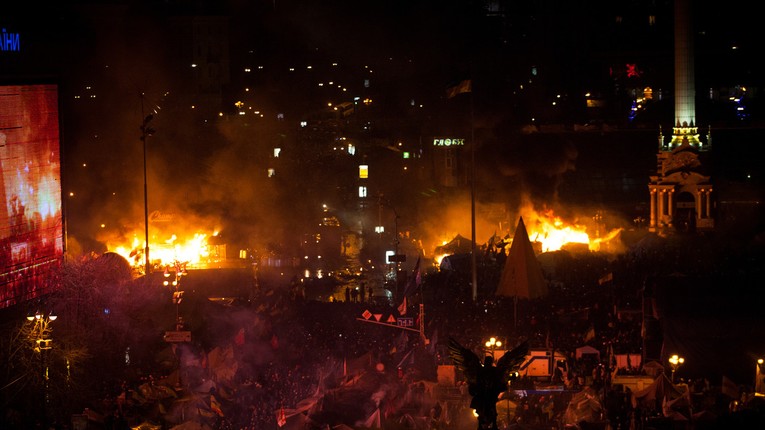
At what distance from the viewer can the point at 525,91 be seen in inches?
2662

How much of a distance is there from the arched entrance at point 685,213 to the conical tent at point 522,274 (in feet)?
57.8

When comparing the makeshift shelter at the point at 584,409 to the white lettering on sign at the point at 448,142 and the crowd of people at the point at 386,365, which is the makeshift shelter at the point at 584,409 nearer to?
the crowd of people at the point at 386,365

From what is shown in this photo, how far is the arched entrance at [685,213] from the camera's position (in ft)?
152

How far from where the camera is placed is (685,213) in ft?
156

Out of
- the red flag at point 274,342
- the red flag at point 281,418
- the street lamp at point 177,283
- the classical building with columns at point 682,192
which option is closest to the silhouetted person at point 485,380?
the red flag at point 281,418

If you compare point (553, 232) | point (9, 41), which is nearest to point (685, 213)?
point (553, 232)

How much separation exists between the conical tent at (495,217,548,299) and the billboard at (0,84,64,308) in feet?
42.9

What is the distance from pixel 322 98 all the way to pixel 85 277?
5116 centimetres

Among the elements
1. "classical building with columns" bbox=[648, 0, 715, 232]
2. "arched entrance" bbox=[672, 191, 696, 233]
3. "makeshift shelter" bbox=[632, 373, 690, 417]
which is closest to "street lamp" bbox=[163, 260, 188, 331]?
"makeshift shelter" bbox=[632, 373, 690, 417]

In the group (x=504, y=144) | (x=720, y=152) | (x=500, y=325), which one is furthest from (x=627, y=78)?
(x=500, y=325)

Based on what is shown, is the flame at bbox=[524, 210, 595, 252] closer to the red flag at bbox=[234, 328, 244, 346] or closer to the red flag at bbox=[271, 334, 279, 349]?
the red flag at bbox=[271, 334, 279, 349]

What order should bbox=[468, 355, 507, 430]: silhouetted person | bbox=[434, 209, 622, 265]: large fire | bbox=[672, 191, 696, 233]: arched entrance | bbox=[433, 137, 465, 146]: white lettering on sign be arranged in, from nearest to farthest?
1. bbox=[468, 355, 507, 430]: silhouetted person
2. bbox=[672, 191, 696, 233]: arched entrance
3. bbox=[434, 209, 622, 265]: large fire
4. bbox=[433, 137, 465, 146]: white lettering on sign

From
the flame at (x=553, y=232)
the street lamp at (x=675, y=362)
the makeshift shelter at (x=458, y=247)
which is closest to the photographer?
the street lamp at (x=675, y=362)

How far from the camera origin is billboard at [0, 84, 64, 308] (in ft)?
79.6
